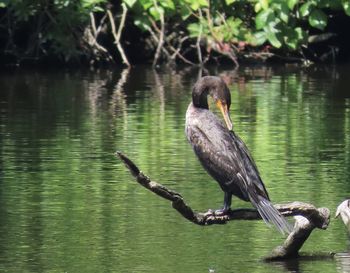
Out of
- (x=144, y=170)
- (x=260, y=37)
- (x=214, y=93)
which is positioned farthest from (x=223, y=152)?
(x=260, y=37)

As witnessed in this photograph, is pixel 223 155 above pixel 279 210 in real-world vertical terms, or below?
above

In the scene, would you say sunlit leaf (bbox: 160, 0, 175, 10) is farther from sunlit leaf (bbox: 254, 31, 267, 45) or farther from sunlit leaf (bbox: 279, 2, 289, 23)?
sunlit leaf (bbox: 254, 31, 267, 45)

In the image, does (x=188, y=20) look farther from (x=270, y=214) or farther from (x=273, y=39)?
(x=270, y=214)

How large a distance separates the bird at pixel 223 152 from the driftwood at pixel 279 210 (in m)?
0.07

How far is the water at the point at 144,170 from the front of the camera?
352 inches

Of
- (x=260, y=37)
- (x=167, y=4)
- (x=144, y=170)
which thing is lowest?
(x=144, y=170)

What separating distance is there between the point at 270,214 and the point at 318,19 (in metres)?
12.1

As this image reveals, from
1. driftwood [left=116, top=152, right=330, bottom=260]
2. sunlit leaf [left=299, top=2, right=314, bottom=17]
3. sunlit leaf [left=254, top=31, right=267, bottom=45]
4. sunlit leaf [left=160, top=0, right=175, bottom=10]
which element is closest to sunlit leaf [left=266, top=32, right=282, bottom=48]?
sunlit leaf [left=254, top=31, right=267, bottom=45]

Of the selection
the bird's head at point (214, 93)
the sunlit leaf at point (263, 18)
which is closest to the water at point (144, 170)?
the sunlit leaf at point (263, 18)

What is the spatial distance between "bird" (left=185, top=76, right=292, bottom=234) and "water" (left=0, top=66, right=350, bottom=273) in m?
0.59

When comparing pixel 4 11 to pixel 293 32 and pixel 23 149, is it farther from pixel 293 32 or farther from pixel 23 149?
pixel 23 149

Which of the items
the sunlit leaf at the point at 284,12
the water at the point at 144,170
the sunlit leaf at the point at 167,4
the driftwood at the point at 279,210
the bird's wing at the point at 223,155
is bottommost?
the water at the point at 144,170

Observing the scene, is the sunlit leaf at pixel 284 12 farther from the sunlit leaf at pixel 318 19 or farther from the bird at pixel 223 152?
the bird at pixel 223 152

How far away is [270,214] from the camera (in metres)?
7.95
